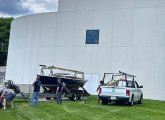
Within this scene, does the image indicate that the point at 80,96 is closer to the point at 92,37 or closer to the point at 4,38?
the point at 92,37

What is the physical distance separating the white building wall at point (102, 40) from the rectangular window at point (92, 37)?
49 centimetres

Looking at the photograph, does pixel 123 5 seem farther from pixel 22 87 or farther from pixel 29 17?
pixel 22 87

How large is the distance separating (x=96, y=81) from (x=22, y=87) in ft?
44.0

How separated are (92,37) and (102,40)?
1321mm

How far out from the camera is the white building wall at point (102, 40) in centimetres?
3838

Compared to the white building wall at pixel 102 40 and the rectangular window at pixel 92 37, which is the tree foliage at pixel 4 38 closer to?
the white building wall at pixel 102 40

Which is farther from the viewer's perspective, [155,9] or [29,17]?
[29,17]

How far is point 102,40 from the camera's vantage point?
41.3 meters

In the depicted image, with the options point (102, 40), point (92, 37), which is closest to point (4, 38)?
point (92, 37)

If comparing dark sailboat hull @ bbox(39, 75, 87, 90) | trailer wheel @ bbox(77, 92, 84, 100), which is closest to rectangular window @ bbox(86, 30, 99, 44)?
dark sailboat hull @ bbox(39, 75, 87, 90)

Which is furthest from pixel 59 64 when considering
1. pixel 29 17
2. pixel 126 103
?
pixel 126 103

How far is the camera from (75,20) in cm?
4359

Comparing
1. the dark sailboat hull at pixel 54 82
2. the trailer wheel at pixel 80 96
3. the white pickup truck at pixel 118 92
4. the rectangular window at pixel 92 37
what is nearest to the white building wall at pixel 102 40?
the rectangular window at pixel 92 37

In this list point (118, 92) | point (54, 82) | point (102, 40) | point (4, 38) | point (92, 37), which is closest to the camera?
point (118, 92)
